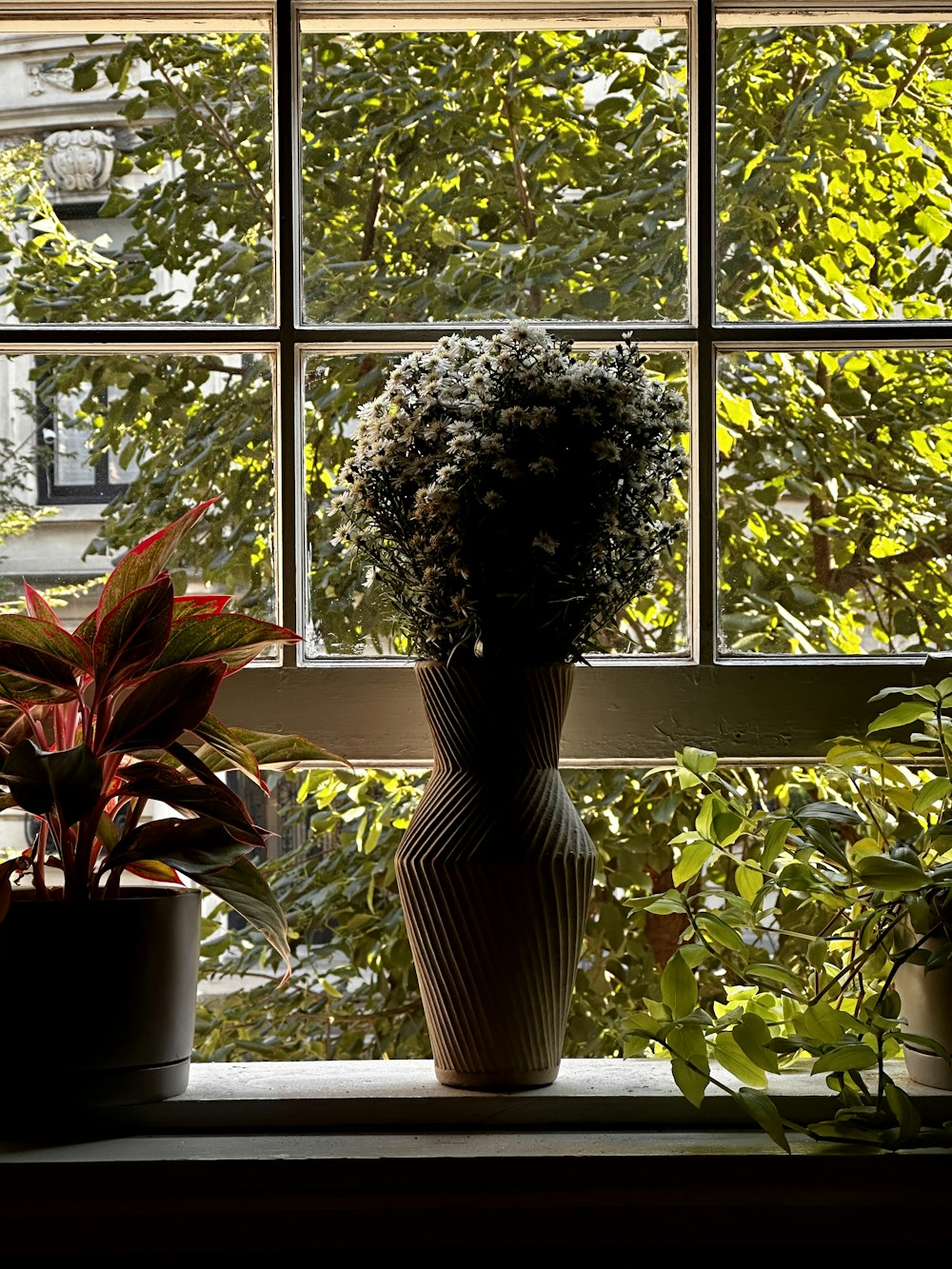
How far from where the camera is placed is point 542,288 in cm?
130

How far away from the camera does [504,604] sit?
1.04m

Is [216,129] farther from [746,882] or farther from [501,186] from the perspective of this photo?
[746,882]

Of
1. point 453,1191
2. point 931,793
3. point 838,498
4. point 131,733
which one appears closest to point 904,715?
point 931,793

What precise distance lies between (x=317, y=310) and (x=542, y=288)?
0.24 m

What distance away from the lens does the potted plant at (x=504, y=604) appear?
1.03m

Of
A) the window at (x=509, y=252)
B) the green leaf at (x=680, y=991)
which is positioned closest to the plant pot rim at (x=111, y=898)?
the window at (x=509, y=252)

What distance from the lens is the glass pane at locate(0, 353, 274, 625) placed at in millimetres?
1297

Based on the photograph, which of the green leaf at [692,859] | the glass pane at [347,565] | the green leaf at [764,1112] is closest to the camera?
the green leaf at [764,1112]

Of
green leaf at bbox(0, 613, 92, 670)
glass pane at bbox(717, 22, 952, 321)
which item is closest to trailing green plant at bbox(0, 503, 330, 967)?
green leaf at bbox(0, 613, 92, 670)

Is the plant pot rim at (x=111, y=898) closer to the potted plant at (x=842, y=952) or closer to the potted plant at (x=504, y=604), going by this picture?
the potted plant at (x=504, y=604)

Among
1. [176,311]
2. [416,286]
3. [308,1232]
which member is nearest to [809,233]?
[416,286]

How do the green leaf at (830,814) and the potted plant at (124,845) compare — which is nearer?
the potted plant at (124,845)

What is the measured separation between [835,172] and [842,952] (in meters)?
0.84

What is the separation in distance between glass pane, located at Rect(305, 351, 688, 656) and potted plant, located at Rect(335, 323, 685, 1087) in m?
0.20
